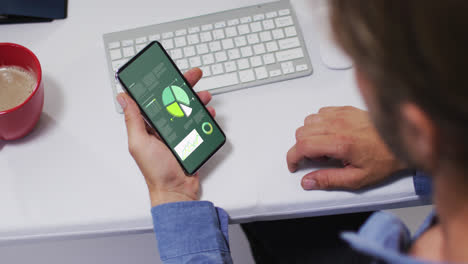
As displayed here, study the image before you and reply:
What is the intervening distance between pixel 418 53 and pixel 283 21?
0.46m

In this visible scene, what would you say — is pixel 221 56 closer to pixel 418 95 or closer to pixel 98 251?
pixel 418 95

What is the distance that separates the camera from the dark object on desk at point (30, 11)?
2.51 feet

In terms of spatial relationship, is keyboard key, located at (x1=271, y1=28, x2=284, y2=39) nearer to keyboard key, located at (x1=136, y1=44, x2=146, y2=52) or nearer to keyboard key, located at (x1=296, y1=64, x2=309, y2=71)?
keyboard key, located at (x1=296, y1=64, x2=309, y2=71)

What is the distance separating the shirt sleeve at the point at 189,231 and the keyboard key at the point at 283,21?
323mm

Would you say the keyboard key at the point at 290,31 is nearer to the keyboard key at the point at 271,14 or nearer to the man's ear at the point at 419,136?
the keyboard key at the point at 271,14

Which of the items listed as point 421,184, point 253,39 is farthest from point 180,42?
point 421,184

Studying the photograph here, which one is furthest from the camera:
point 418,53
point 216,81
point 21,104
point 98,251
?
point 98,251

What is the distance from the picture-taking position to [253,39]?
744mm

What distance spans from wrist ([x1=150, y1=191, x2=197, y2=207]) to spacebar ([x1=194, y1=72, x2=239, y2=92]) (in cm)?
17

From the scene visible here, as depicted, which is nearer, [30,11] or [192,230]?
[192,230]

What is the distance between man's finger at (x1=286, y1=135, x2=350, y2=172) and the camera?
0.66 metres

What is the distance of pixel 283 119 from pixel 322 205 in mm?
148

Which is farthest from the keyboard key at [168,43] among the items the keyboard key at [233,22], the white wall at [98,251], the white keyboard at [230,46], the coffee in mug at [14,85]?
the white wall at [98,251]

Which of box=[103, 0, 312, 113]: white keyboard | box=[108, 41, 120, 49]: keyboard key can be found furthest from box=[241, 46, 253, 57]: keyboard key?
box=[108, 41, 120, 49]: keyboard key
